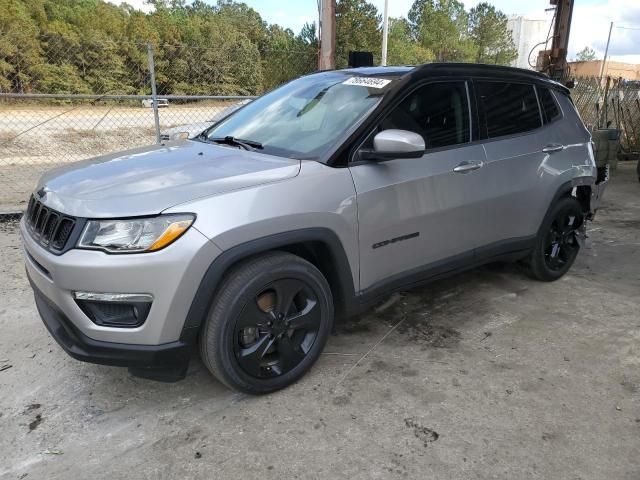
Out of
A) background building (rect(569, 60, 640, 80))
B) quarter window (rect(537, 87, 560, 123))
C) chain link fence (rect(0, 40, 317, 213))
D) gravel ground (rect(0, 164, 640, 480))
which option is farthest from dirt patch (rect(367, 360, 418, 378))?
background building (rect(569, 60, 640, 80))

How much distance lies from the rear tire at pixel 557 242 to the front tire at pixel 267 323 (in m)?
2.17

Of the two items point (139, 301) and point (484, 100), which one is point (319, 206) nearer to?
point (139, 301)

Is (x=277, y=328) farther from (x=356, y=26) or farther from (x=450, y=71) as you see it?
(x=356, y=26)

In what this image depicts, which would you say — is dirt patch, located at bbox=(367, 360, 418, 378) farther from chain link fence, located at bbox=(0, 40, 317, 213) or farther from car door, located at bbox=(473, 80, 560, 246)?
chain link fence, located at bbox=(0, 40, 317, 213)

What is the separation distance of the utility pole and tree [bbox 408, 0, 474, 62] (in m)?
58.1

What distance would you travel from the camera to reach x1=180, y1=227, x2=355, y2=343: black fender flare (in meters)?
2.32

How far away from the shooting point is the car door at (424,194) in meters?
2.88

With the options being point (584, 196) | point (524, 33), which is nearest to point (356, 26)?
point (584, 196)

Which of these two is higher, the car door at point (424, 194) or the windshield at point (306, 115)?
the windshield at point (306, 115)

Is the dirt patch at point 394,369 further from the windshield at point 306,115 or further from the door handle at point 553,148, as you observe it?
the door handle at point 553,148

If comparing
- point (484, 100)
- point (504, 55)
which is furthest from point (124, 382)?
point (504, 55)

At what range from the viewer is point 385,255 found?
9.80ft

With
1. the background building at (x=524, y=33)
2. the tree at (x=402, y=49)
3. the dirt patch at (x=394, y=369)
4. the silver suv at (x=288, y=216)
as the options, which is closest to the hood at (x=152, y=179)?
the silver suv at (x=288, y=216)

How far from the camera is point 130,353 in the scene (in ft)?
7.54
